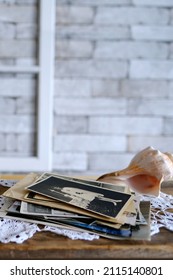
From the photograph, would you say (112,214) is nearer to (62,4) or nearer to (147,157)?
(147,157)

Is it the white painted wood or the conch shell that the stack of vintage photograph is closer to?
the conch shell

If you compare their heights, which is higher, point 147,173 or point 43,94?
point 43,94

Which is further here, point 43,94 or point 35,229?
point 43,94

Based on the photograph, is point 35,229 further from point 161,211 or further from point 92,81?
point 92,81

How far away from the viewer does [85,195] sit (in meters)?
0.81

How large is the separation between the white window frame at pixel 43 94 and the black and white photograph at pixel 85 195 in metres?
0.87

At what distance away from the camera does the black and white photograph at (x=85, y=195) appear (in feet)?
2.48

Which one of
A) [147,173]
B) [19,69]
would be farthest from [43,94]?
[147,173]

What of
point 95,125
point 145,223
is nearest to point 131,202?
point 145,223

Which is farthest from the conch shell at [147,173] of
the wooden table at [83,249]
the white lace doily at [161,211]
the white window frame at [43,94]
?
the white window frame at [43,94]

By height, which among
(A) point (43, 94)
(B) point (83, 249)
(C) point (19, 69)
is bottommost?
(B) point (83, 249)

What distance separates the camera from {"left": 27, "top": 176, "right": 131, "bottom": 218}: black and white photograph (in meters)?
0.76

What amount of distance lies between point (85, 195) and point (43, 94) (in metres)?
0.99

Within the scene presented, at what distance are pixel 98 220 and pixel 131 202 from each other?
0.11 meters
